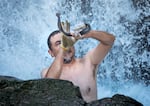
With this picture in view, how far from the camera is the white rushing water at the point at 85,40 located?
11.7 ft

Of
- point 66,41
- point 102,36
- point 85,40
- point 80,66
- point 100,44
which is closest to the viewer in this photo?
point 66,41

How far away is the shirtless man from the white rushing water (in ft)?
3.23

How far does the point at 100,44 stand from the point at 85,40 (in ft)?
4.11

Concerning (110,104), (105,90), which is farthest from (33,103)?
(105,90)

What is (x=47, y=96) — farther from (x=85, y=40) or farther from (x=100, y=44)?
(x=85, y=40)

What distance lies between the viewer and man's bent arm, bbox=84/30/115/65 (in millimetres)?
2254

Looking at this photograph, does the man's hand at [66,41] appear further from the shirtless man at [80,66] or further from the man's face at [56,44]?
the man's face at [56,44]

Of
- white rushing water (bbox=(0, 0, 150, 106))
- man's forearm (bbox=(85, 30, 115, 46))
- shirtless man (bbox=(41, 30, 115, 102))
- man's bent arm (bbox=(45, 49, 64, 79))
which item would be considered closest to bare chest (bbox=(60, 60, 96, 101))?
shirtless man (bbox=(41, 30, 115, 102))

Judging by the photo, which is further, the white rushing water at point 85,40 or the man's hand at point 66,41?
the white rushing water at point 85,40

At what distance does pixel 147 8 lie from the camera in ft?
12.4

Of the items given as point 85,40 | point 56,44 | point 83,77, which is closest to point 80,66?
point 83,77

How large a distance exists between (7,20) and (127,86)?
124 centimetres

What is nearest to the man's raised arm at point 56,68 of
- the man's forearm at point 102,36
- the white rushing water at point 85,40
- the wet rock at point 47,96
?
the man's forearm at point 102,36

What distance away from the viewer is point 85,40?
12.0 feet
